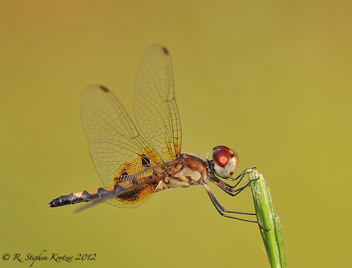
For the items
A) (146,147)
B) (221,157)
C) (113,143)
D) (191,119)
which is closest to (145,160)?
(146,147)

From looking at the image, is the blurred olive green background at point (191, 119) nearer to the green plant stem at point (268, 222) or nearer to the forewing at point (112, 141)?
the forewing at point (112, 141)

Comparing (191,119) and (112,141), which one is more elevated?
(191,119)

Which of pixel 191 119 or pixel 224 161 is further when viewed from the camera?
pixel 191 119

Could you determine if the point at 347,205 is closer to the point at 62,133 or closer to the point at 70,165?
the point at 70,165

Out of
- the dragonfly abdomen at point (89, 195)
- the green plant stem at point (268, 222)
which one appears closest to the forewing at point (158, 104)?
the dragonfly abdomen at point (89, 195)

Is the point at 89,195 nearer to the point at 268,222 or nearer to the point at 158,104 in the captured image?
the point at 158,104

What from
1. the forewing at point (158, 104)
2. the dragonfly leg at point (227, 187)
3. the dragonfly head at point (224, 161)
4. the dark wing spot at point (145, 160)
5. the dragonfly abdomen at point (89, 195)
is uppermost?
the forewing at point (158, 104)

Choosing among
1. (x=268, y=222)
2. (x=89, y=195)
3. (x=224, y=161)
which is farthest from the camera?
(x=89, y=195)
